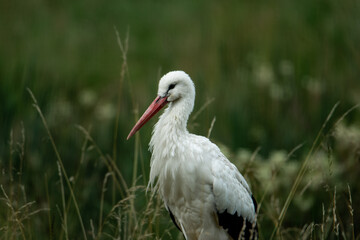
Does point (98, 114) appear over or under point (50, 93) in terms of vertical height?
under

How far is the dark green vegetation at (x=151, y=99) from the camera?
353 cm

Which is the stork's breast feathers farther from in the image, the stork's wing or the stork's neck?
the stork's neck

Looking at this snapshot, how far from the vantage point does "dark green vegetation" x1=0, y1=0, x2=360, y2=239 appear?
11.6 feet

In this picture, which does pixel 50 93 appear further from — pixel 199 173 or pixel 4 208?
pixel 199 173

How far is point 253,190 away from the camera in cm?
392

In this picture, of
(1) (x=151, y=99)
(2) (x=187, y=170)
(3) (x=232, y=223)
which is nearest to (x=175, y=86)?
(2) (x=187, y=170)

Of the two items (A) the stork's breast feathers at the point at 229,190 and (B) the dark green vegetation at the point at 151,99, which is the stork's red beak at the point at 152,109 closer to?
(B) the dark green vegetation at the point at 151,99

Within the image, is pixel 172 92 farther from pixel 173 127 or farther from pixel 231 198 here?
pixel 231 198

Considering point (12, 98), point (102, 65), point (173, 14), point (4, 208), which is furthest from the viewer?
point (173, 14)

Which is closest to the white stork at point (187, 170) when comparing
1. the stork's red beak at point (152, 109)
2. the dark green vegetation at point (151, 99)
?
the stork's red beak at point (152, 109)

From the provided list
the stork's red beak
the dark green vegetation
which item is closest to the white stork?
the stork's red beak

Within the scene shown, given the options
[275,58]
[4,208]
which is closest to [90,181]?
[4,208]

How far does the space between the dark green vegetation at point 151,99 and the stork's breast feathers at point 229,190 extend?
11cm

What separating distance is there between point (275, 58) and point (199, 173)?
3.00 metres
